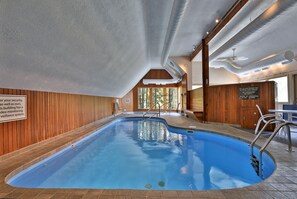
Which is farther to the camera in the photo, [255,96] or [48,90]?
[255,96]

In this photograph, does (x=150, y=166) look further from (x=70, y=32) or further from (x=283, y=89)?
(x=283, y=89)

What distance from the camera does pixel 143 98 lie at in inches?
565

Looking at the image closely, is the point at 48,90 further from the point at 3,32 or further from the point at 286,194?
the point at 286,194

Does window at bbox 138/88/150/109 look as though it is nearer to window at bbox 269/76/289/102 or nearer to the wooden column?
the wooden column

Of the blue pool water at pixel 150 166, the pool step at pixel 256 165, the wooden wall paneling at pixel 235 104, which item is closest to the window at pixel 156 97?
the wooden wall paneling at pixel 235 104

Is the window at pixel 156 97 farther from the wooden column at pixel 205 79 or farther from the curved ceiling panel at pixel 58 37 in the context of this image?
the curved ceiling panel at pixel 58 37

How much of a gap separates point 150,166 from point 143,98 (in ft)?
36.1

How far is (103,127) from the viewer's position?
727cm

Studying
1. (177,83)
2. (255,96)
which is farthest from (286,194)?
(177,83)

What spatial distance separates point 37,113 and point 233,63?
974cm

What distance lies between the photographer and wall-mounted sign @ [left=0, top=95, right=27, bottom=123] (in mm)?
3068

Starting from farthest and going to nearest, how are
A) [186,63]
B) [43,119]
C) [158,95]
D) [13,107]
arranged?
[158,95] → [186,63] → [43,119] → [13,107]

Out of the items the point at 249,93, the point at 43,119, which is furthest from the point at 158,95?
the point at 43,119

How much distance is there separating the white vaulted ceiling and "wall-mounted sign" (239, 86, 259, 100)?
97.2 inches
